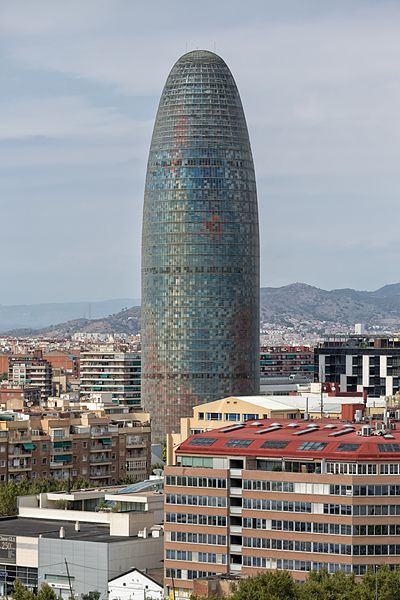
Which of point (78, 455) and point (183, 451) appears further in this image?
point (78, 455)

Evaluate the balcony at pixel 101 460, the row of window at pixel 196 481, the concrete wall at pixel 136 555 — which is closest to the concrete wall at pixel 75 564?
the concrete wall at pixel 136 555

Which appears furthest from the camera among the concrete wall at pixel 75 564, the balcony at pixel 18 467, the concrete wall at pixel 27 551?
the balcony at pixel 18 467

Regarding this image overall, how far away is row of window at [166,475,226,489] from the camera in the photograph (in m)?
115

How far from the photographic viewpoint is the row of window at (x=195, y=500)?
11462 centimetres

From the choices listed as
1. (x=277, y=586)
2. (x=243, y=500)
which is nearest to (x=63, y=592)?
(x=243, y=500)

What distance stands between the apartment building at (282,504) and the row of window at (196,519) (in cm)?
5

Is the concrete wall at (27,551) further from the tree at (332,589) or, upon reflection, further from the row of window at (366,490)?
the tree at (332,589)

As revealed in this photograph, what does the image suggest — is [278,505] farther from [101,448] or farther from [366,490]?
[101,448]

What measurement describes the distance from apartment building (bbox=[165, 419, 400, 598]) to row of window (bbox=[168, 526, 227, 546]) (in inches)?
2.2

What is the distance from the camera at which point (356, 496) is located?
110 meters

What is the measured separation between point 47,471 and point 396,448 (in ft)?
Result: 238

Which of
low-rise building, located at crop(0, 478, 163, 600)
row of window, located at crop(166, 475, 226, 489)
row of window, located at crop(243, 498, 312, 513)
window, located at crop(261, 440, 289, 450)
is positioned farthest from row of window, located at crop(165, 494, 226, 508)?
window, located at crop(261, 440, 289, 450)

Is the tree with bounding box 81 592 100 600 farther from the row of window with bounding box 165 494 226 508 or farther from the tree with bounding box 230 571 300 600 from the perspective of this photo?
the tree with bounding box 230 571 300 600

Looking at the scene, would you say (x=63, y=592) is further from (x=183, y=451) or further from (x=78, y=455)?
(x=78, y=455)
